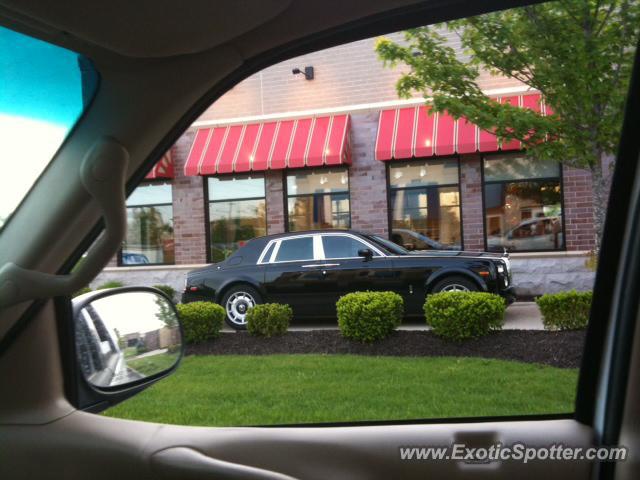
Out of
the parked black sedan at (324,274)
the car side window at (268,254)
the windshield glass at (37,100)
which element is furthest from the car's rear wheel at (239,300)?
the windshield glass at (37,100)

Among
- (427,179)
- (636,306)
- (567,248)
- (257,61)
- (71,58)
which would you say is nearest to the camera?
(71,58)

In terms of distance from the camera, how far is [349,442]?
1.70 meters

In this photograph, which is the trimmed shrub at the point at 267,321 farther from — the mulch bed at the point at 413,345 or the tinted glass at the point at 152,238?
the tinted glass at the point at 152,238

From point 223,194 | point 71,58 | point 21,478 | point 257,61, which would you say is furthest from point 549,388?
point 223,194

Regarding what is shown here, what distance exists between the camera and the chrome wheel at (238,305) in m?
7.65

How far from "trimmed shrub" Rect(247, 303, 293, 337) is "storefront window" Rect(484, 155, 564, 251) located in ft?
16.7

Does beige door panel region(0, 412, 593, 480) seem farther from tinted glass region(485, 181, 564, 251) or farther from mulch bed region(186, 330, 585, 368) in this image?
tinted glass region(485, 181, 564, 251)

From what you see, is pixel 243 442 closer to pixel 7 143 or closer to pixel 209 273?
pixel 7 143

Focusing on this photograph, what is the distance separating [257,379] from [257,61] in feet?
10.4

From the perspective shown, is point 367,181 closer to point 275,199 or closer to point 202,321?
point 275,199

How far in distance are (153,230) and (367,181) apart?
4.13m

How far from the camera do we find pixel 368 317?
622 centimetres

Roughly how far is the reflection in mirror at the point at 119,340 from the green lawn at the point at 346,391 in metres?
0.75

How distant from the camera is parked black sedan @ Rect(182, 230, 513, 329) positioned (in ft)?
24.9
